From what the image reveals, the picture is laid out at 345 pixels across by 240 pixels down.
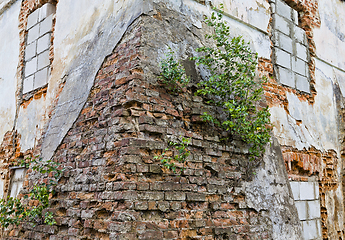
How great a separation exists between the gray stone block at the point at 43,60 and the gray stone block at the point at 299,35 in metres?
3.92

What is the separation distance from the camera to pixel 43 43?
17.2 ft

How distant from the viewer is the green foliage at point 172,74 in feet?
11.5

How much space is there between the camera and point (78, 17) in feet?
14.5

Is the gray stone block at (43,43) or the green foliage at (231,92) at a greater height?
the gray stone block at (43,43)

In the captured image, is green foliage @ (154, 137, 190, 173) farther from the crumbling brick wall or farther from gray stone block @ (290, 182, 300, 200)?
gray stone block @ (290, 182, 300, 200)

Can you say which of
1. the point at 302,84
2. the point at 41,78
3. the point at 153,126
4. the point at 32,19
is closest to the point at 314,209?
the point at 302,84

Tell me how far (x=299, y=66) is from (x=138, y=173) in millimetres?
3673

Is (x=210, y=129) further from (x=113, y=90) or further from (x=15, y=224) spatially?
(x=15, y=224)

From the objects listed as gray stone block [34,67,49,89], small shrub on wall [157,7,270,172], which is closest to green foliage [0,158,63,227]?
gray stone block [34,67,49,89]

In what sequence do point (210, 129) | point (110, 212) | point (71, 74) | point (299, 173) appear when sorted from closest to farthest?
point (110, 212) < point (210, 129) < point (71, 74) < point (299, 173)

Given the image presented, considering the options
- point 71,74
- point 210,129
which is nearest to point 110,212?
point 210,129

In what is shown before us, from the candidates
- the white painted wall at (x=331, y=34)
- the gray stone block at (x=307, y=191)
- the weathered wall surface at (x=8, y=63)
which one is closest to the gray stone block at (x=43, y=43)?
the weathered wall surface at (x=8, y=63)

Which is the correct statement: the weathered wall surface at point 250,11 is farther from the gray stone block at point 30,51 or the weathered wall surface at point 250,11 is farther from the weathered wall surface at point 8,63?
the weathered wall surface at point 8,63

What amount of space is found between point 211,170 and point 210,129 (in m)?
0.46
